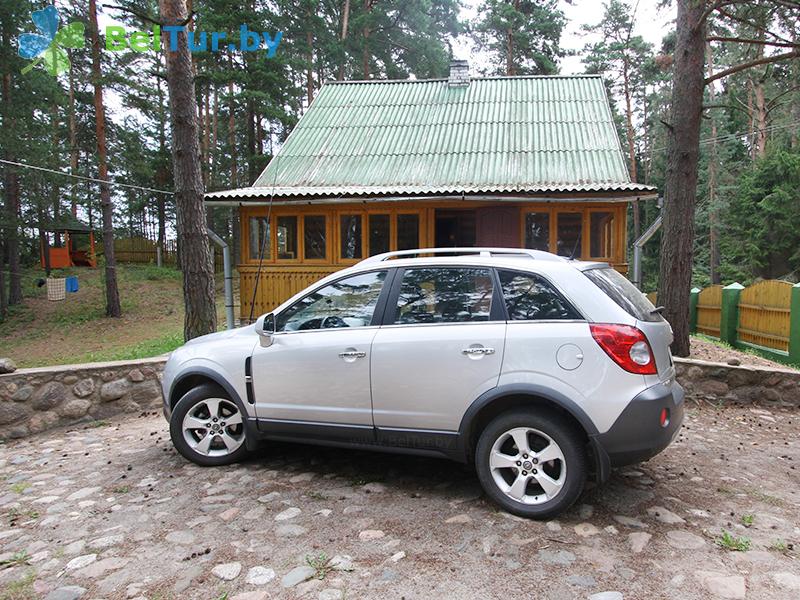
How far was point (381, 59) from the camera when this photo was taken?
23391mm

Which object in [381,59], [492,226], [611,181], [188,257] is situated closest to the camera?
[188,257]

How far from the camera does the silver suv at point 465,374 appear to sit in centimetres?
291

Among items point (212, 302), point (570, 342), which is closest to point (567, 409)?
point (570, 342)

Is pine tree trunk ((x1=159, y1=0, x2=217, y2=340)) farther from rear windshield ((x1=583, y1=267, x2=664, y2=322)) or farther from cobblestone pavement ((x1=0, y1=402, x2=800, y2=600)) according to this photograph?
rear windshield ((x1=583, y1=267, x2=664, y2=322))

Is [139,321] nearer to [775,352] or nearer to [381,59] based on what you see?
[381,59]

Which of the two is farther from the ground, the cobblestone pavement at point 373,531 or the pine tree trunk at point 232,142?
the pine tree trunk at point 232,142

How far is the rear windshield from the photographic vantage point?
311cm

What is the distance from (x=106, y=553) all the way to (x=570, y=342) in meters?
2.81

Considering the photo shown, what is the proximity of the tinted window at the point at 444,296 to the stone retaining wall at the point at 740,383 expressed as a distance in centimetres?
374

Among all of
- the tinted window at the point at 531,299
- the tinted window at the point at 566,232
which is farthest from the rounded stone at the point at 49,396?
the tinted window at the point at 566,232

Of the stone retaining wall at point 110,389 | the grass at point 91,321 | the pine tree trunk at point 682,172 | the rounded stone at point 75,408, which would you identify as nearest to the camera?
the stone retaining wall at point 110,389

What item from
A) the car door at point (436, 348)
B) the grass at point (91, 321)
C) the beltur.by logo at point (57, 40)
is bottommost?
the grass at point (91, 321)

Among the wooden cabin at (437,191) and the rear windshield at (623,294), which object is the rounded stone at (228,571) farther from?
the wooden cabin at (437,191)

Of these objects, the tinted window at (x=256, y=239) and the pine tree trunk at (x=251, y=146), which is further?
the pine tree trunk at (x=251, y=146)
